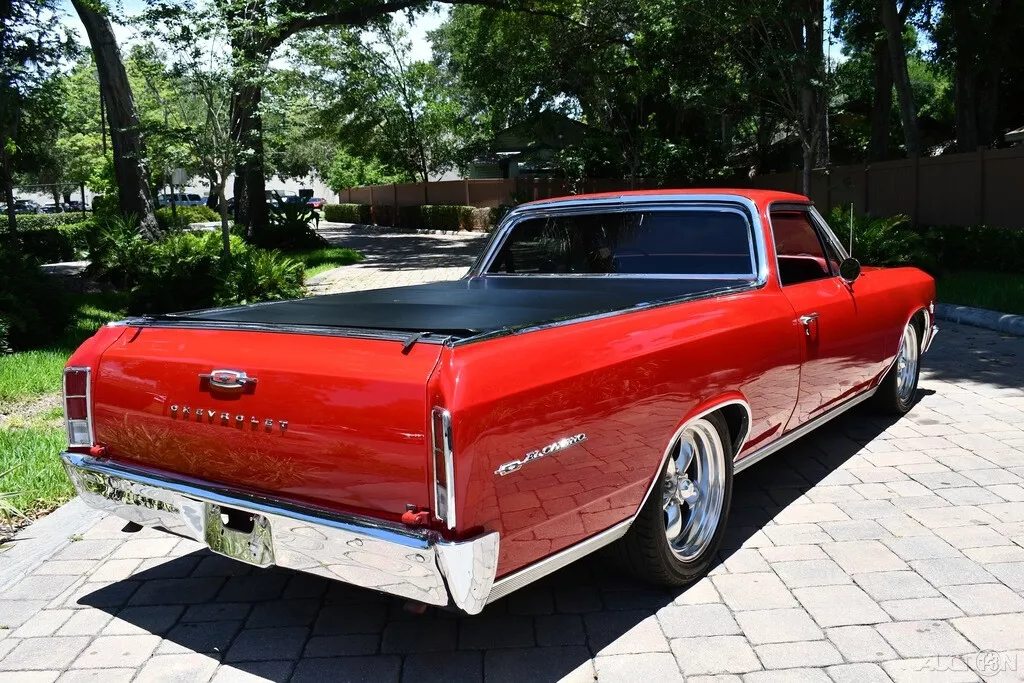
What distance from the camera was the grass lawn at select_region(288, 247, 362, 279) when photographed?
1981cm

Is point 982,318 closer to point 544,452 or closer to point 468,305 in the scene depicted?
point 468,305

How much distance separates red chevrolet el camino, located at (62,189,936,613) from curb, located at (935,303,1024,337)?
20.2ft

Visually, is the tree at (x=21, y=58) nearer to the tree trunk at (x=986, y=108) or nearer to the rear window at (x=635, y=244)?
the rear window at (x=635, y=244)

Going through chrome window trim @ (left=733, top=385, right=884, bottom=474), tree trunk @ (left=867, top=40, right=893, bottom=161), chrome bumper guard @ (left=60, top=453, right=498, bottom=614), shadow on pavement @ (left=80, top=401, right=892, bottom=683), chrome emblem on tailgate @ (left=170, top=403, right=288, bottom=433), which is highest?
tree trunk @ (left=867, top=40, right=893, bottom=161)

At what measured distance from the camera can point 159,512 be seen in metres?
3.29

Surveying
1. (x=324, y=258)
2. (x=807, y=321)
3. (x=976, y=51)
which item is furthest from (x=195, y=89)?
(x=976, y=51)

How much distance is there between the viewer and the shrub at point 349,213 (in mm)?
46125

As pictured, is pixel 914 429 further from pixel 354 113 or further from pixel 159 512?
pixel 354 113

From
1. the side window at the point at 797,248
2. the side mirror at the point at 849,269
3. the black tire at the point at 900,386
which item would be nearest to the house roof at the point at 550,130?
the black tire at the point at 900,386

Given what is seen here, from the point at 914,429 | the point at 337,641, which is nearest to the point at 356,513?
the point at 337,641

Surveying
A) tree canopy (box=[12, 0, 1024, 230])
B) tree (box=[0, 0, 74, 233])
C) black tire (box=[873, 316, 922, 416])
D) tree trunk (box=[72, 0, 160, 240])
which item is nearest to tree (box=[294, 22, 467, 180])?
tree canopy (box=[12, 0, 1024, 230])

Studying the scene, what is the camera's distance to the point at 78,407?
3494 millimetres

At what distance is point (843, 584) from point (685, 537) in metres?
0.68

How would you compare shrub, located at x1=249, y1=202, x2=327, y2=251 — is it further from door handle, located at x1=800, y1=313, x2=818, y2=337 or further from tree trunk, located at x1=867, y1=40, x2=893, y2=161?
door handle, located at x1=800, y1=313, x2=818, y2=337
